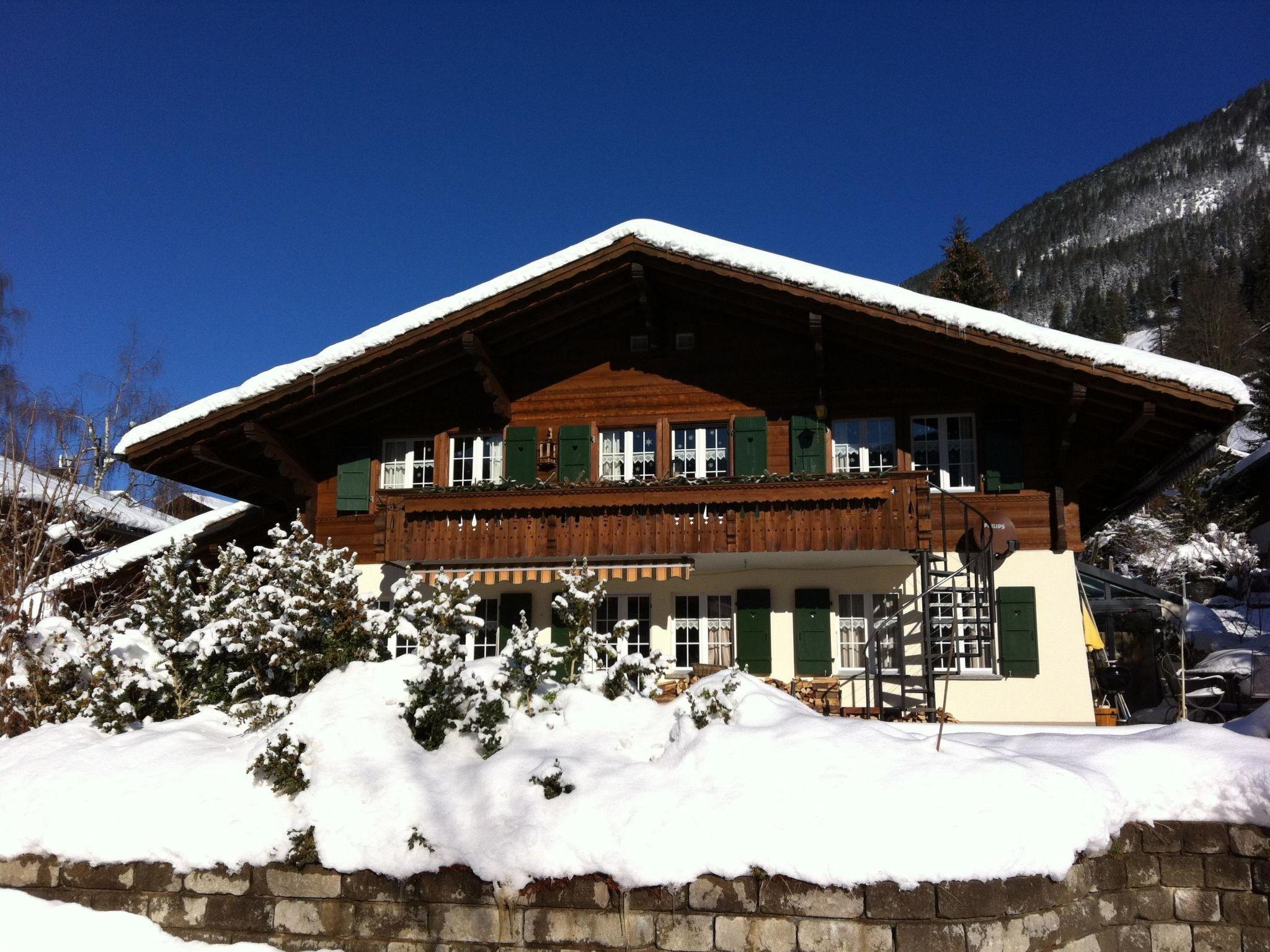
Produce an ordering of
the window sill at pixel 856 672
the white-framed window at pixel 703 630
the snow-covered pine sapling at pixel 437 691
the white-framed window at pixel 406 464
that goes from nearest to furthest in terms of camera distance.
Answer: the snow-covered pine sapling at pixel 437 691, the window sill at pixel 856 672, the white-framed window at pixel 703 630, the white-framed window at pixel 406 464

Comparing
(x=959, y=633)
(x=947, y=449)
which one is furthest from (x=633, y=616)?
(x=947, y=449)

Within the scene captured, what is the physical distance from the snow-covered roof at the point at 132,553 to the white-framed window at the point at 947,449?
11217 millimetres

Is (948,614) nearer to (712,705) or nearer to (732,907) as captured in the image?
(712,705)

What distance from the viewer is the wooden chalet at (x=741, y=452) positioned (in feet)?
44.7

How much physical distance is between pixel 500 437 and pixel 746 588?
4.95m

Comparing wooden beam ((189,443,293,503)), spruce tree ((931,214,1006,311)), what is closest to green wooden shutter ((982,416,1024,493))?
wooden beam ((189,443,293,503))

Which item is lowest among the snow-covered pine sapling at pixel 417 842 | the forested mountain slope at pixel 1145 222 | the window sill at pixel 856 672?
the snow-covered pine sapling at pixel 417 842

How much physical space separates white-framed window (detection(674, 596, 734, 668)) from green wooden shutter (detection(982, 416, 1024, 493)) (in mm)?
4435

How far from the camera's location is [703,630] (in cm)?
1514

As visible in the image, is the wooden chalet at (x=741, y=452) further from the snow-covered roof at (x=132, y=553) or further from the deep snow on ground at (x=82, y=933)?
the deep snow on ground at (x=82, y=933)

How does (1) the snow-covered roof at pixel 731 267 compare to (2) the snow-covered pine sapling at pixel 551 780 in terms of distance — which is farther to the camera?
(1) the snow-covered roof at pixel 731 267

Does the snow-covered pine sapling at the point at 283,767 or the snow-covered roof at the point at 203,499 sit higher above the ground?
the snow-covered roof at the point at 203,499

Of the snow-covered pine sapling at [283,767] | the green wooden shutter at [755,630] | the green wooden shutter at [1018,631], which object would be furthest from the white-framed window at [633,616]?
the snow-covered pine sapling at [283,767]

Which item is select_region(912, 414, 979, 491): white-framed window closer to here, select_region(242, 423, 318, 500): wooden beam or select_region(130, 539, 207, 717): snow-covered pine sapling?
select_region(242, 423, 318, 500): wooden beam
